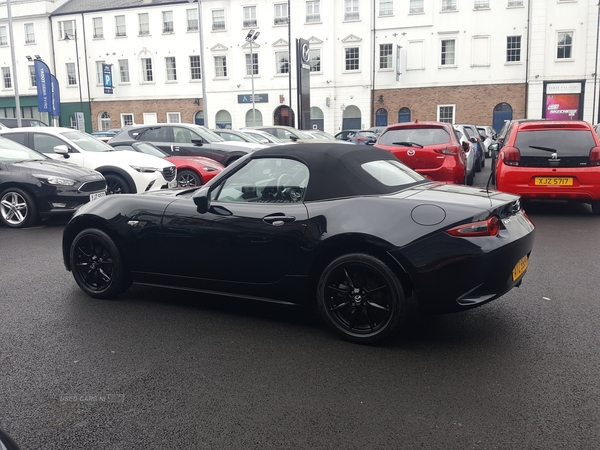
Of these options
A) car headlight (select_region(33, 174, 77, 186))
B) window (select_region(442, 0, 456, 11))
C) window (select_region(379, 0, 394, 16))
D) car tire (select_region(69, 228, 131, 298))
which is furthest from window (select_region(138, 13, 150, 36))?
car tire (select_region(69, 228, 131, 298))

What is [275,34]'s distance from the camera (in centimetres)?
4547

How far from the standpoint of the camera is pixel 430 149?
1105cm

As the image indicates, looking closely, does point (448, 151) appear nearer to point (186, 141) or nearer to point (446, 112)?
point (186, 141)

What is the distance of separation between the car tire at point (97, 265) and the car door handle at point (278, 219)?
5.03 ft

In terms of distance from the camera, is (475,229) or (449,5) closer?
(475,229)

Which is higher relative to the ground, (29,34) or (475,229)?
(29,34)

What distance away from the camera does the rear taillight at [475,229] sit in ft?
12.9

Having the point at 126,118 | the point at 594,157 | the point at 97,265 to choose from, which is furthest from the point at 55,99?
the point at 97,265

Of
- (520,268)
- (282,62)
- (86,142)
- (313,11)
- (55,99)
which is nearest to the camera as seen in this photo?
(520,268)

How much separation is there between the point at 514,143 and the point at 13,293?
7805 mm

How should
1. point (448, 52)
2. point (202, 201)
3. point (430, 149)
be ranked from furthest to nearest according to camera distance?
point (448, 52) < point (430, 149) < point (202, 201)

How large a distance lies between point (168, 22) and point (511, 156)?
43.5 meters

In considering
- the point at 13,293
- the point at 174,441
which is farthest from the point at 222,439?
the point at 13,293

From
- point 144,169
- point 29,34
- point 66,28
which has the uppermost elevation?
Result: point 66,28
